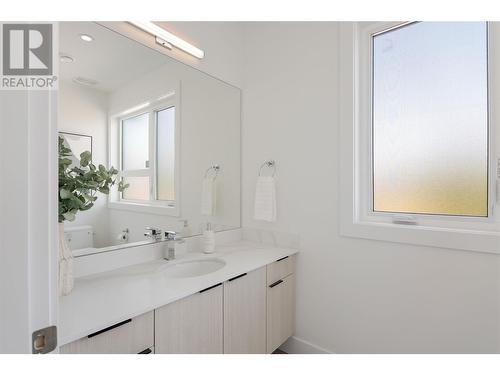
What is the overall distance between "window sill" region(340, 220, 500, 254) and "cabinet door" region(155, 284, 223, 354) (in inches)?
33.8

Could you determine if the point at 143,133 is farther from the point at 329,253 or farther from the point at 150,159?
the point at 329,253

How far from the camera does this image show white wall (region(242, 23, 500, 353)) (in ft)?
4.05

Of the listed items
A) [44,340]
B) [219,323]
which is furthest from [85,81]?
[219,323]

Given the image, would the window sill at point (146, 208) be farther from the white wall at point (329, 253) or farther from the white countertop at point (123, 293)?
the white wall at point (329, 253)

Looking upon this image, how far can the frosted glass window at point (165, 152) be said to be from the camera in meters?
1.52

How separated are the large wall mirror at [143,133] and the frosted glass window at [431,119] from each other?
1.03m

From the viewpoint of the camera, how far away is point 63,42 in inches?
44.2

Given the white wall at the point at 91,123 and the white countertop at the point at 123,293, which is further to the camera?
the white wall at the point at 91,123

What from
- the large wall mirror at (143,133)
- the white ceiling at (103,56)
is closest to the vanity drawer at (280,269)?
the large wall mirror at (143,133)

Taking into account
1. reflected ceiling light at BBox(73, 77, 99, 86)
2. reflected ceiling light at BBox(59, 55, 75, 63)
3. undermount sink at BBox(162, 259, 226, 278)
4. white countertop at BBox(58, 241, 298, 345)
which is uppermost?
reflected ceiling light at BBox(59, 55, 75, 63)

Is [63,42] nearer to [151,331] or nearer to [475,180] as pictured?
[151,331]

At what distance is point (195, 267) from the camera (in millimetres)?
1485
